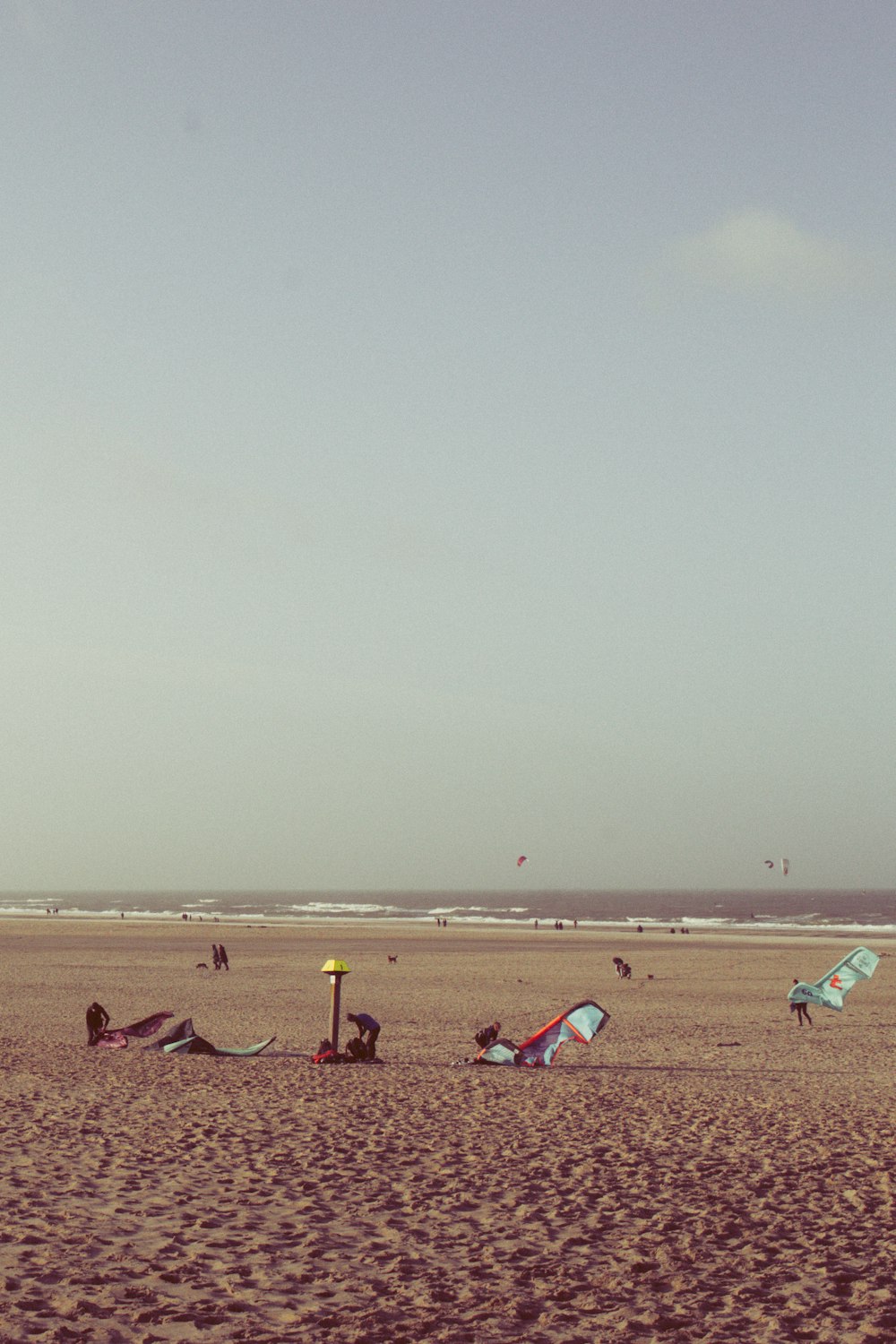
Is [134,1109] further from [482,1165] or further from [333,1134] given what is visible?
[482,1165]

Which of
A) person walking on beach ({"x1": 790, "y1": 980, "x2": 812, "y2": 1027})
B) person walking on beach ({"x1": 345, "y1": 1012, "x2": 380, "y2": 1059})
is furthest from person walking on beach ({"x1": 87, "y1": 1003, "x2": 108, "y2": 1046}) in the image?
person walking on beach ({"x1": 790, "y1": 980, "x2": 812, "y2": 1027})

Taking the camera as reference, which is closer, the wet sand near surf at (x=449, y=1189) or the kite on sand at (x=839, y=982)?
the wet sand near surf at (x=449, y=1189)

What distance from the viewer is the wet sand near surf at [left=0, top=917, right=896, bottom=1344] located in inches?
254

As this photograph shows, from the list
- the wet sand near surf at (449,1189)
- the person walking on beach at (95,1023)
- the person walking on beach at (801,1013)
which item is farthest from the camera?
the person walking on beach at (801,1013)

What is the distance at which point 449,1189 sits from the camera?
9.27 m

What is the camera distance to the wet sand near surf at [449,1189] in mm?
6453

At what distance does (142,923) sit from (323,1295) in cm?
7540

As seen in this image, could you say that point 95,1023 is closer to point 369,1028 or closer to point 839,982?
point 369,1028

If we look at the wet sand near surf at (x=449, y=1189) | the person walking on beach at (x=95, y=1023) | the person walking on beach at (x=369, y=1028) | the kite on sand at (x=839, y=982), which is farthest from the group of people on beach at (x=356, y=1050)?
the kite on sand at (x=839, y=982)

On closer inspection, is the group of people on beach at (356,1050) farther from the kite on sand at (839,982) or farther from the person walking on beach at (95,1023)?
the kite on sand at (839,982)

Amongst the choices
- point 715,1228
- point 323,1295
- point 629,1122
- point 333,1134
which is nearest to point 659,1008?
point 629,1122

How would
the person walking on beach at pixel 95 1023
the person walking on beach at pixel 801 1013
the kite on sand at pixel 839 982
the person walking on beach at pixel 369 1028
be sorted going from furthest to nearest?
the person walking on beach at pixel 801 1013
the kite on sand at pixel 839 982
the person walking on beach at pixel 95 1023
the person walking on beach at pixel 369 1028

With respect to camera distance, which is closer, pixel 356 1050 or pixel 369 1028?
pixel 369 1028

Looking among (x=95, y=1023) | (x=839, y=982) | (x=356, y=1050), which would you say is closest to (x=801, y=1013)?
(x=839, y=982)
